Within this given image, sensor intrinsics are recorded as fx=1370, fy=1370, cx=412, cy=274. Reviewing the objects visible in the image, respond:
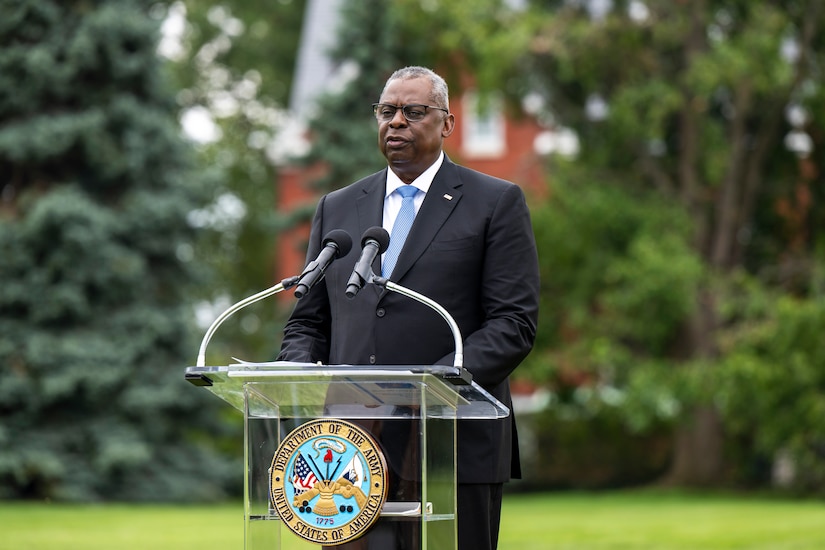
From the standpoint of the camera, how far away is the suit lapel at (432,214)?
440 centimetres

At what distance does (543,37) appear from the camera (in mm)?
22750

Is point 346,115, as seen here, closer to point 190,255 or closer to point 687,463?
point 190,255

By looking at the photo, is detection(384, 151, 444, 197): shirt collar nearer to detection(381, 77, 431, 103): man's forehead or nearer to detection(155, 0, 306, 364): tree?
detection(381, 77, 431, 103): man's forehead

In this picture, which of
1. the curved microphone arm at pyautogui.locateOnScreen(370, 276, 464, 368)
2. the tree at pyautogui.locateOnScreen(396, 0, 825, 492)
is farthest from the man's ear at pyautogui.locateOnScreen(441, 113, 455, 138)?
the tree at pyautogui.locateOnScreen(396, 0, 825, 492)

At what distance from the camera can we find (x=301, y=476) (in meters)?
3.87

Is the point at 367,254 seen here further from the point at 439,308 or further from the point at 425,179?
the point at 425,179

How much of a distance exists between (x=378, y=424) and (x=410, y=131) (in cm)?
104

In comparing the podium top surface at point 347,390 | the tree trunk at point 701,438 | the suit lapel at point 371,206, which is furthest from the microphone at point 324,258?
the tree trunk at point 701,438

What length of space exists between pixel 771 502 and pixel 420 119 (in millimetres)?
17063

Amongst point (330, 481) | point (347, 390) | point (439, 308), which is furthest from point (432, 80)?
point (330, 481)

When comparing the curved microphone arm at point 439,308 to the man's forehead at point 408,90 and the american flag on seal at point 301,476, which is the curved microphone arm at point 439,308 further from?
the man's forehead at point 408,90

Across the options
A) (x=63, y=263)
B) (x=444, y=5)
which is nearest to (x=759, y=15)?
(x=444, y=5)

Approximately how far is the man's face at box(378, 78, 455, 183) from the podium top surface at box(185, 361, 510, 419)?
0.90 meters

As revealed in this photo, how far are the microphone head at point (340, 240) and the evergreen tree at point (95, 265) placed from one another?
16.4 m
